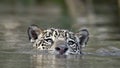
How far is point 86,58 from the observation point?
16125mm

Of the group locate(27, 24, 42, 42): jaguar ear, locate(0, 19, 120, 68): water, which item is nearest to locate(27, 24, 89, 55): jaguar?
locate(27, 24, 42, 42): jaguar ear

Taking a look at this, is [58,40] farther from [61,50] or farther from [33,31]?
[33,31]

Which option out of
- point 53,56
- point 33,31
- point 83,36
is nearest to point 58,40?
point 53,56

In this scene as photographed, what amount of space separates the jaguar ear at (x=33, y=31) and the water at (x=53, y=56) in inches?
14.7

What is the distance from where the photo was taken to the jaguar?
1603 centimetres

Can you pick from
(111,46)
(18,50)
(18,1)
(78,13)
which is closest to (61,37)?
(18,50)

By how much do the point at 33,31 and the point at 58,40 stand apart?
1201 mm

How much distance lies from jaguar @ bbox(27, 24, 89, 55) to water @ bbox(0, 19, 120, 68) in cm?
23

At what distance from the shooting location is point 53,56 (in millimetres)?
15820

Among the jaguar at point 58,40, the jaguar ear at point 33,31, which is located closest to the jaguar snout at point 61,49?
the jaguar at point 58,40

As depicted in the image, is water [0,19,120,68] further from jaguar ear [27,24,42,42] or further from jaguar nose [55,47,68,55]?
jaguar ear [27,24,42,42]

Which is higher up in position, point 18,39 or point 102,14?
point 102,14

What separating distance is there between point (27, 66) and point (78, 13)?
2198 cm

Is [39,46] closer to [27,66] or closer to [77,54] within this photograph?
[77,54]
